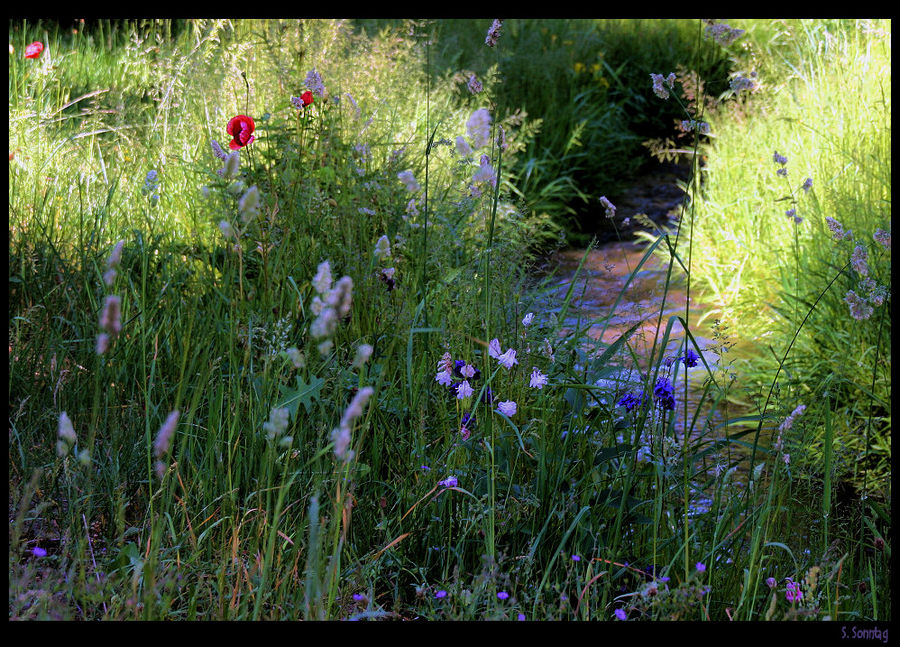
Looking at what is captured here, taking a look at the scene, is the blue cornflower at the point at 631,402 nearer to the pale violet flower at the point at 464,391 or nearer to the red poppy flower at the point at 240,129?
the pale violet flower at the point at 464,391

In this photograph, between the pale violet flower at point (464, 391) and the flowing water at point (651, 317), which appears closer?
the pale violet flower at point (464, 391)

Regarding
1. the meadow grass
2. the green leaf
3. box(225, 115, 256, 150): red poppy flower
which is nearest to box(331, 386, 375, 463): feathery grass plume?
the meadow grass

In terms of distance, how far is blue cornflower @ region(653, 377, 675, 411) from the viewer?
1826 mm

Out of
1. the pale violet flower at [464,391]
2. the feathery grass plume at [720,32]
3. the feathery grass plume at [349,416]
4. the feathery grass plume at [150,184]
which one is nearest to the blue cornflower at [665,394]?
the pale violet flower at [464,391]

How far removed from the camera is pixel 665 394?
6.10 ft

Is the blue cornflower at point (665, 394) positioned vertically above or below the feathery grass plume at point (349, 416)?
below

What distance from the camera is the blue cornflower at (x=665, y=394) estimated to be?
1.83 m

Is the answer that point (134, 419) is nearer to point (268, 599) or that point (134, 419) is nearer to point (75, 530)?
point (75, 530)

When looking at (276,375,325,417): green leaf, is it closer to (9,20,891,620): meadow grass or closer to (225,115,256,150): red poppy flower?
(9,20,891,620): meadow grass

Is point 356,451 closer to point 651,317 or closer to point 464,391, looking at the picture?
point 464,391

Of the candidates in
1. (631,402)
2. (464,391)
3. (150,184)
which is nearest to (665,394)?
(631,402)

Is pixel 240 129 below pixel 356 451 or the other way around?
the other way around

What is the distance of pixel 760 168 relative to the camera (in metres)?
4.98

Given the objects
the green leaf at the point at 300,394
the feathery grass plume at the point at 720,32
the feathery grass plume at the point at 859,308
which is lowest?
the green leaf at the point at 300,394
